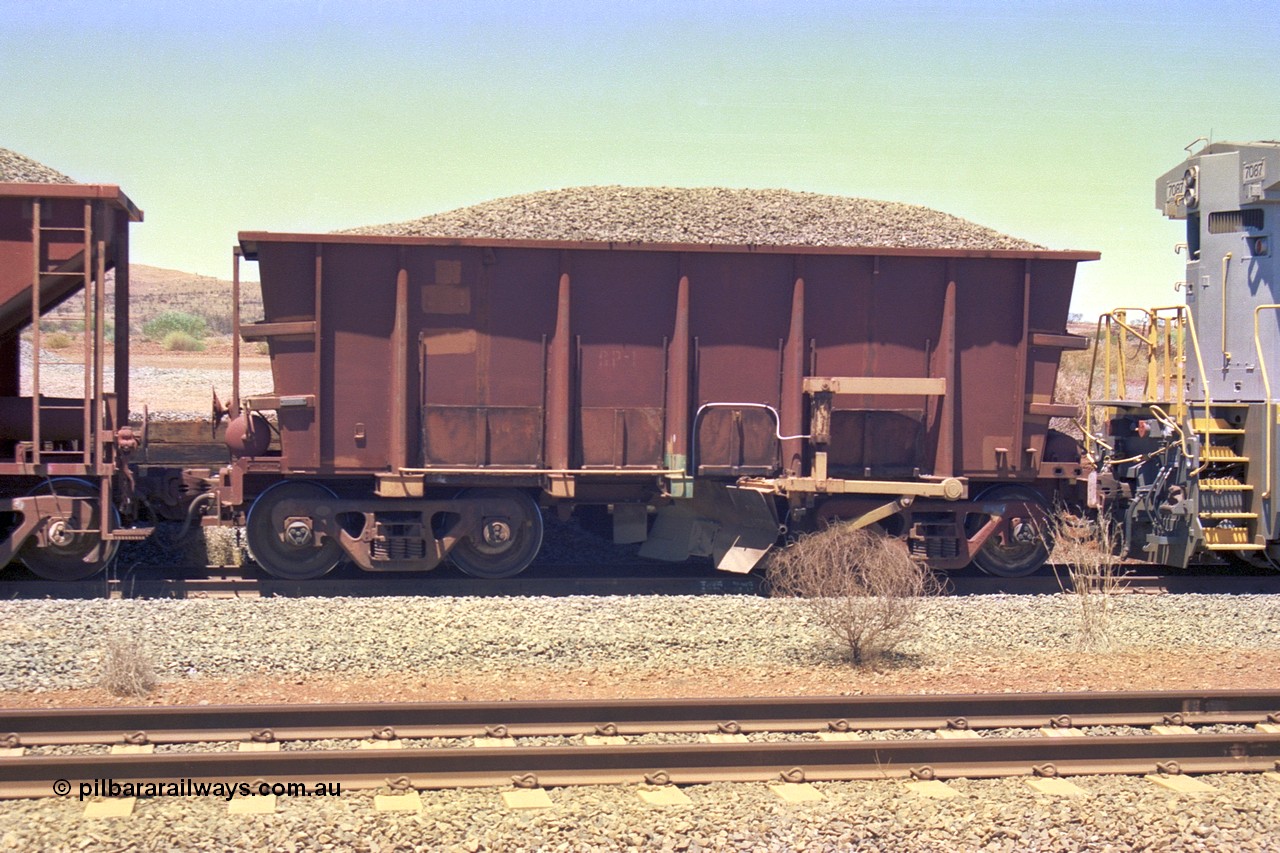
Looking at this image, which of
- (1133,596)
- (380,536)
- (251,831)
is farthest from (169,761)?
(1133,596)

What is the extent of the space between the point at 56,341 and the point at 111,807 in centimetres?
3744

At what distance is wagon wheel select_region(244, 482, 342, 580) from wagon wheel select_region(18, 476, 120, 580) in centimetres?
132

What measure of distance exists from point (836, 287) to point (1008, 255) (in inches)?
73.6

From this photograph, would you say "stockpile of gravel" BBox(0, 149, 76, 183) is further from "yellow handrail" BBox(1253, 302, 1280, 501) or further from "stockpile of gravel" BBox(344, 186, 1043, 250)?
"yellow handrail" BBox(1253, 302, 1280, 501)

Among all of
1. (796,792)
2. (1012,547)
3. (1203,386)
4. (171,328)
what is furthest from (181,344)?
(796,792)

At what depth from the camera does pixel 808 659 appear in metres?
8.80

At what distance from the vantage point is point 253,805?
5.68 meters

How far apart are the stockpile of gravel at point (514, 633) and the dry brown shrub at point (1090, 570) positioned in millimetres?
152

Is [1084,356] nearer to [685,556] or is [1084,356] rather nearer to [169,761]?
[685,556]

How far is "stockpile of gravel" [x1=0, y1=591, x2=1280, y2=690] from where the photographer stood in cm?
831

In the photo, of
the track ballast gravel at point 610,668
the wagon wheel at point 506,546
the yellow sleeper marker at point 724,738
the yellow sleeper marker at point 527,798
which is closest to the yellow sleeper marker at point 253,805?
the track ballast gravel at point 610,668

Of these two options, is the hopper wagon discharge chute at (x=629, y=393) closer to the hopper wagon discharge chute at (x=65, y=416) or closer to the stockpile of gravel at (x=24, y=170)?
the hopper wagon discharge chute at (x=65, y=416)

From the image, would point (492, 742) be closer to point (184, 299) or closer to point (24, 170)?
point (24, 170)

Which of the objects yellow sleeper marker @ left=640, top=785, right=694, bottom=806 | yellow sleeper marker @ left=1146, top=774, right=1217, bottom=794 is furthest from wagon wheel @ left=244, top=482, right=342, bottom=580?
yellow sleeper marker @ left=1146, top=774, right=1217, bottom=794
